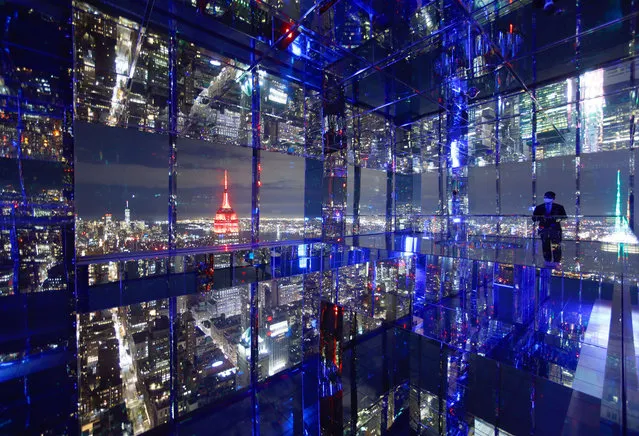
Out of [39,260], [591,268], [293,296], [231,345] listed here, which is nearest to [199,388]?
[231,345]

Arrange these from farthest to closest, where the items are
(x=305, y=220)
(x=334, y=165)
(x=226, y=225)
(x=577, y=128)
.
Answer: (x=226, y=225)
(x=305, y=220)
(x=334, y=165)
(x=577, y=128)

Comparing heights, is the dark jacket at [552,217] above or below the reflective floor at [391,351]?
above

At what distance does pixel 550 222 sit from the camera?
15.5ft

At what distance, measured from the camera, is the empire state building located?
6.37 m

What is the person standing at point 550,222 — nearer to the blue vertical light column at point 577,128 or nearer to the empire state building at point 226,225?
the blue vertical light column at point 577,128

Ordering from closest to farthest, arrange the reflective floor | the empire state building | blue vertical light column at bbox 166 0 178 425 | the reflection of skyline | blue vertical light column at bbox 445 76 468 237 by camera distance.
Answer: the reflective floor → the reflection of skyline → blue vertical light column at bbox 166 0 178 425 → the empire state building → blue vertical light column at bbox 445 76 468 237

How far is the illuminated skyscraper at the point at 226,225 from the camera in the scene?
6.39 m

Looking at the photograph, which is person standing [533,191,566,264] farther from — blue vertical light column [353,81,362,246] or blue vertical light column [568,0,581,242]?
blue vertical light column [353,81,362,246]

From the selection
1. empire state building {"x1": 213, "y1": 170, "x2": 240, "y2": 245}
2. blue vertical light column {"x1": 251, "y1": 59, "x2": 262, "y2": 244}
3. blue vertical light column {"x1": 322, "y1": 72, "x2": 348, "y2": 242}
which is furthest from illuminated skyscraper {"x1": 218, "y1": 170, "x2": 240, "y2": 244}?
blue vertical light column {"x1": 322, "y1": 72, "x2": 348, "y2": 242}

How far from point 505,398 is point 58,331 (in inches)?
157

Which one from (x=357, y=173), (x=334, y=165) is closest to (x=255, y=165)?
(x=334, y=165)

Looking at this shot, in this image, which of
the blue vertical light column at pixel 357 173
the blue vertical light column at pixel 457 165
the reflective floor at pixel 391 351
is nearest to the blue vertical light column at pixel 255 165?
the reflective floor at pixel 391 351

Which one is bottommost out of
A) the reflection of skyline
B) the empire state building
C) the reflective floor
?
the reflective floor

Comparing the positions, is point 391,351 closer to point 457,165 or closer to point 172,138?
point 172,138
